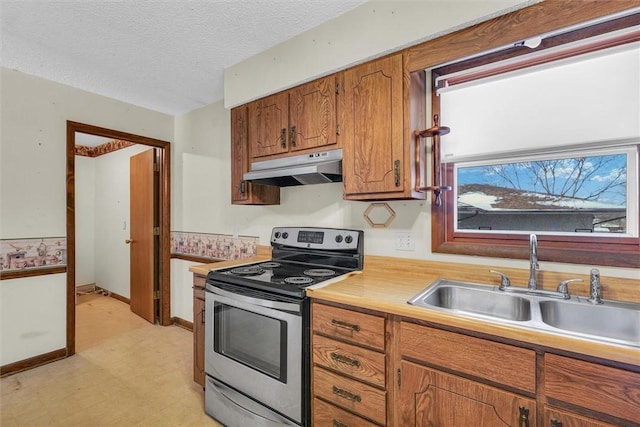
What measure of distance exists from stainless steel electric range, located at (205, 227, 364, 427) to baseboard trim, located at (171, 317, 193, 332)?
1489 millimetres

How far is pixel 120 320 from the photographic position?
3547 mm

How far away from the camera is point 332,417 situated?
1.44 metres

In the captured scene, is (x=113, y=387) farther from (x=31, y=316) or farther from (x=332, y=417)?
(x=332, y=417)

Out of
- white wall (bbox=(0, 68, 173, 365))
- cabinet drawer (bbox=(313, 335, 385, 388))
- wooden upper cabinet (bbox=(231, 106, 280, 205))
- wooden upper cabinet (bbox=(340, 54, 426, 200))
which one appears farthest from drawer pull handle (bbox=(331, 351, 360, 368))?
white wall (bbox=(0, 68, 173, 365))

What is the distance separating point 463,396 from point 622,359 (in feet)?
1.60

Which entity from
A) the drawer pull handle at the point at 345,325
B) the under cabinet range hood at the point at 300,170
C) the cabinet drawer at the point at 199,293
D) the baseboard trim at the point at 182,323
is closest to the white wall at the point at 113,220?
the baseboard trim at the point at 182,323

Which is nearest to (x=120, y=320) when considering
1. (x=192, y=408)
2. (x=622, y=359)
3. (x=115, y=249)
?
(x=115, y=249)

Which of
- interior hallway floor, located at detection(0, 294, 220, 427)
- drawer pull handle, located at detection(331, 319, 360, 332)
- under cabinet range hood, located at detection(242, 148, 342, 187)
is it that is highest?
under cabinet range hood, located at detection(242, 148, 342, 187)

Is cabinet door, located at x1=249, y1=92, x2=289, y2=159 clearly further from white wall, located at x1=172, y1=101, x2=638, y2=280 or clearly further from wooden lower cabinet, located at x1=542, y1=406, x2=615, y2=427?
wooden lower cabinet, located at x1=542, y1=406, x2=615, y2=427

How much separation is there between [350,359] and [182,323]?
8.64ft

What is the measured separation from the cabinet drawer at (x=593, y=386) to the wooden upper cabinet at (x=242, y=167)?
1945mm

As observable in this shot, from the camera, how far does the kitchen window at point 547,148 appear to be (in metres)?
1.33

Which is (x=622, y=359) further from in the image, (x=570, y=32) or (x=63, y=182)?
(x=63, y=182)

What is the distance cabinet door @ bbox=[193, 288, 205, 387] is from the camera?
2.05m
